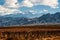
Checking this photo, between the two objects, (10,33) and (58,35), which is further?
(10,33)

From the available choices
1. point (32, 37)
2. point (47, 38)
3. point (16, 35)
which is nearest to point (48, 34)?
point (47, 38)

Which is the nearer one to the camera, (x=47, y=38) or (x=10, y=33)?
(x=47, y=38)

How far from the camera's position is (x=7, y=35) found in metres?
19.9

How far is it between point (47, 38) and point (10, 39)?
3550 millimetres

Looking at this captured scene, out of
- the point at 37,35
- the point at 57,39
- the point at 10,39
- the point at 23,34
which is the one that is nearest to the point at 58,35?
the point at 57,39

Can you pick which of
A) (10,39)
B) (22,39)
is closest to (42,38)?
(22,39)

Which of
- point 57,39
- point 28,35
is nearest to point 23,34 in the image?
point 28,35

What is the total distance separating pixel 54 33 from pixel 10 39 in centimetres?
421

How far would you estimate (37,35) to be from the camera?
19.1 m

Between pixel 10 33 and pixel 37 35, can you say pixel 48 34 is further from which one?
pixel 10 33

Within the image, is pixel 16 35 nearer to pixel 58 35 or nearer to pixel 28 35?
pixel 28 35

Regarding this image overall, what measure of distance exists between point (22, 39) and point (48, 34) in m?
2.45

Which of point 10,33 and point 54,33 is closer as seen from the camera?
point 54,33

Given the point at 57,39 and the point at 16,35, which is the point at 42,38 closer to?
the point at 57,39
